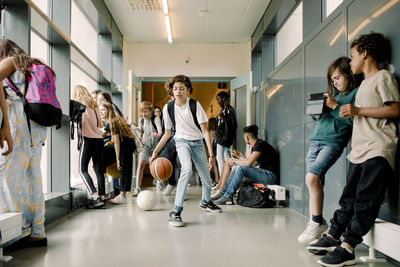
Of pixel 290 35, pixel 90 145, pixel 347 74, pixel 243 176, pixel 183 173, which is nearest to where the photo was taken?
pixel 347 74

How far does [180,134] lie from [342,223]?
1.82 m

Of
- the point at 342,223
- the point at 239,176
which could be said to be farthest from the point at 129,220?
the point at 342,223

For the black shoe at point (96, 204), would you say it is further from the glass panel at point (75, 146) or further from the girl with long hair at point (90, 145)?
the glass panel at point (75, 146)

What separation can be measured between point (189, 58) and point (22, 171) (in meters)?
6.42

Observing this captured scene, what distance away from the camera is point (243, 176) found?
4.83 metres

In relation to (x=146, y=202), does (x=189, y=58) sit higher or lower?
higher

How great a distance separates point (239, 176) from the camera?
4785mm

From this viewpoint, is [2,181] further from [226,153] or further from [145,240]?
[226,153]

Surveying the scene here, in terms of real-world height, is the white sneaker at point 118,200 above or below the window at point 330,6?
below

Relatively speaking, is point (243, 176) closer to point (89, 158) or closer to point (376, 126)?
point (89, 158)

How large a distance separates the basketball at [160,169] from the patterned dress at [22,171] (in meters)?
2.02

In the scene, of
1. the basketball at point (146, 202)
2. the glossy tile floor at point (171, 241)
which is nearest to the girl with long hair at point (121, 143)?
the basketball at point (146, 202)

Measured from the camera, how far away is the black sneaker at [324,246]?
2.34m

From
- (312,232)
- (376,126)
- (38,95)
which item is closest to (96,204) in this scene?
(38,95)
